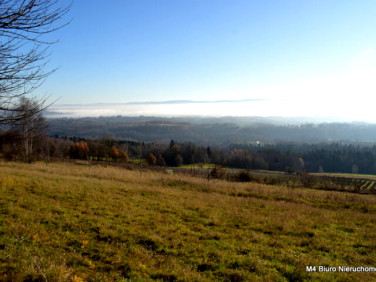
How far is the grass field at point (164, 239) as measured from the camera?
17.5ft

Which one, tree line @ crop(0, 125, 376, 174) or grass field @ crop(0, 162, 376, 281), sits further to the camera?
tree line @ crop(0, 125, 376, 174)

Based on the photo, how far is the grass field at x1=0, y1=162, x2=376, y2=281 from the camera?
17.5 ft

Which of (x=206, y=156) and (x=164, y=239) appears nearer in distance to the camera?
(x=164, y=239)

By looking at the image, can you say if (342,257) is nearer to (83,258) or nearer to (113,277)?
(113,277)

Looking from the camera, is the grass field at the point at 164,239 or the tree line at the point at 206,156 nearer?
the grass field at the point at 164,239

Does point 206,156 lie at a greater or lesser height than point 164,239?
lesser

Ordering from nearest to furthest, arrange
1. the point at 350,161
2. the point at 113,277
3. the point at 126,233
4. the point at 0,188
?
the point at 113,277
the point at 126,233
the point at 0,188
the point at 350,161

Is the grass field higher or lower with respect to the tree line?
higher

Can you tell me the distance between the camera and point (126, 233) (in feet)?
24.7

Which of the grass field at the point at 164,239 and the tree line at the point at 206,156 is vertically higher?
the grass field at the point at 164,239

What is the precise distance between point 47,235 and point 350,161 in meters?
115

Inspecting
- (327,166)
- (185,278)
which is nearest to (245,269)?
(185,278)

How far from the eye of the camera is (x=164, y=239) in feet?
23.9

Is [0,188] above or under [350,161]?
above
